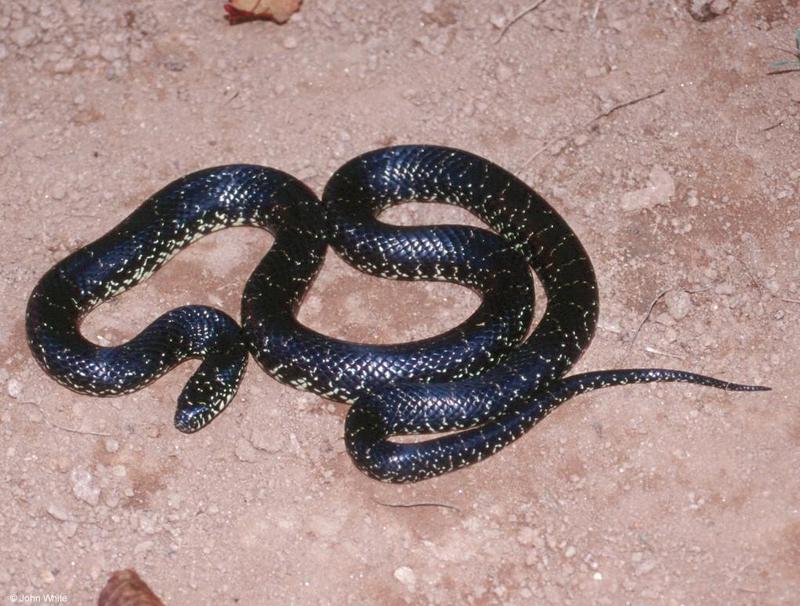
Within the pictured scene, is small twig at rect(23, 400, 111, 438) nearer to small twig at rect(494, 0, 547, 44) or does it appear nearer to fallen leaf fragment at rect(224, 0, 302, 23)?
fallen leaf fragment at rect(224, 0, 302, 23)

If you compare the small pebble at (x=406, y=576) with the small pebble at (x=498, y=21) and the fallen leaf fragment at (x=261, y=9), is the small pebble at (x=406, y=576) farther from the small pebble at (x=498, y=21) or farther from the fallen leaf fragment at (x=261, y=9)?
the fallen leaf fragment at (x=261, y=9)

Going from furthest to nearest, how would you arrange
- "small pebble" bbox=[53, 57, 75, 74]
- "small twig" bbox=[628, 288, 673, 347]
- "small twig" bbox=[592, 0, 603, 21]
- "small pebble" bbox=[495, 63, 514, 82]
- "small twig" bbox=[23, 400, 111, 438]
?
"small twig" bbox=[592, 0, 603, 21]
"small pebble" bbox=[53, 57, 75, 74]
"small pebble" bbox=[495, 63, 514, 82]
"small twig" bbox=[628, 288, 673, 347]
"small twig" bbox=[23, 400, 111, 438]

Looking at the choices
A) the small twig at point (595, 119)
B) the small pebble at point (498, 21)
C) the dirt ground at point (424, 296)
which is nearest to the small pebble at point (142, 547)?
the dirt ground at point (424, 296)

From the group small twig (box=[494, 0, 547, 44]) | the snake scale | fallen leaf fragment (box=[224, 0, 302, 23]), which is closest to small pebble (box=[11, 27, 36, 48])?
fallen leaf fragment (box=[224, 0, 302, 23])

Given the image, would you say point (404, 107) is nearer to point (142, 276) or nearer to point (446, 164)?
point (446, 164)

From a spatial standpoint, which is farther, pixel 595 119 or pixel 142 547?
pixel 595 119

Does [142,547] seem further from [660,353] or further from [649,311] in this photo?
[649,311]

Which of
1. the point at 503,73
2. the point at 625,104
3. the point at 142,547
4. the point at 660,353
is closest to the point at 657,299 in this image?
the point at 660,353
